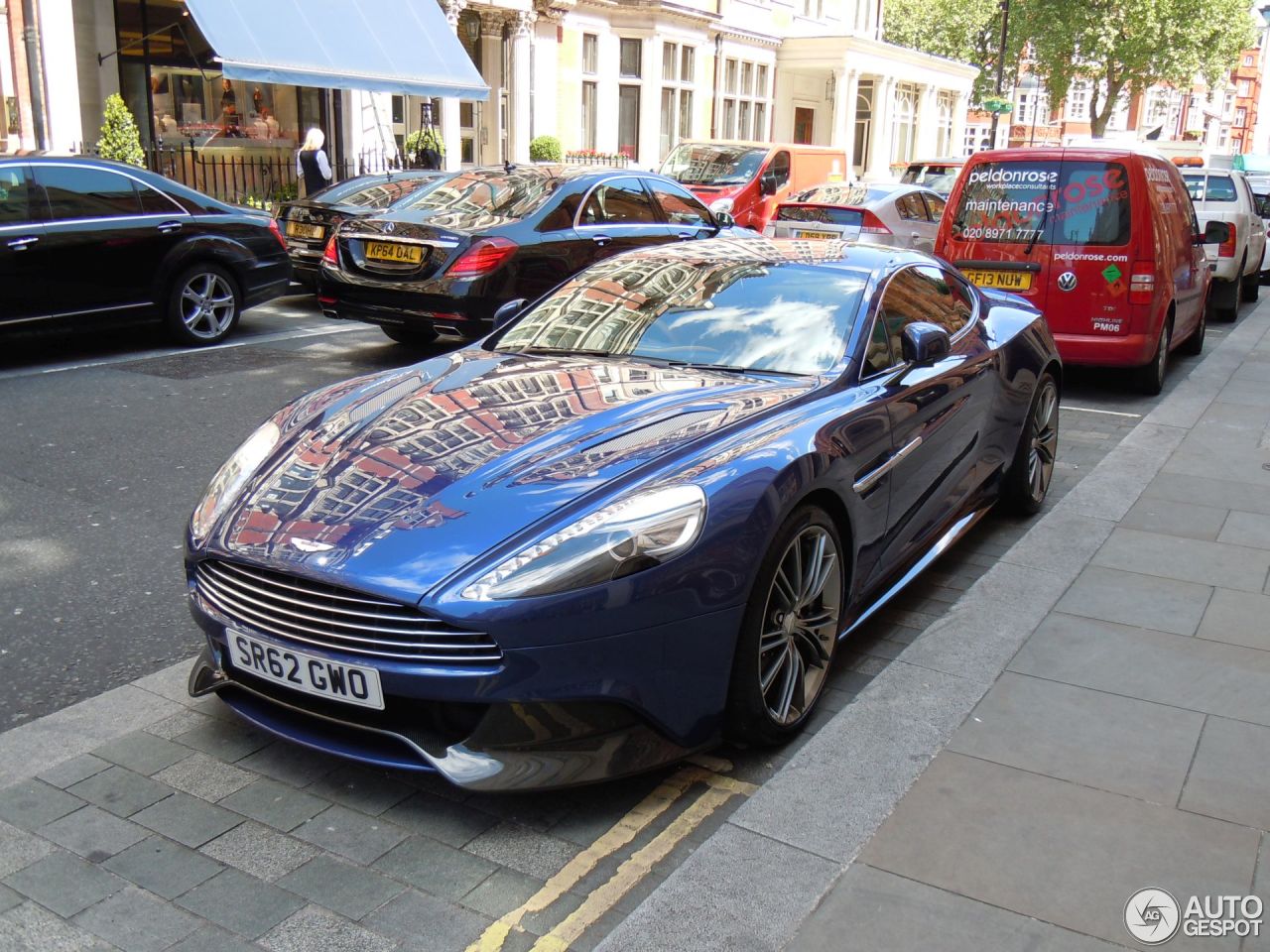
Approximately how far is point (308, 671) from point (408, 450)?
2.65 feet

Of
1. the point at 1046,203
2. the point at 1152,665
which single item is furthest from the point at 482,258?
the point at 1152,665

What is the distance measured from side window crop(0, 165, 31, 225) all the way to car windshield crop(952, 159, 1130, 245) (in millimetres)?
7189

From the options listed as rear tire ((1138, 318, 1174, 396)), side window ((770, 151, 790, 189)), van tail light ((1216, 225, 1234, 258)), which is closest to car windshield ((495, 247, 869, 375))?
rear tire ((1138, 318, 1174, 396))

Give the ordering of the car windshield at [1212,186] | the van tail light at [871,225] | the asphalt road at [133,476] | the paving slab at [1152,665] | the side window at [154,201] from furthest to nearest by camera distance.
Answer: the car windshield at [1212,186]
the van tail light at [871,225]
the side window at [154,201]
the asphalt road at [133,476]
the paving slab at [1152,665]

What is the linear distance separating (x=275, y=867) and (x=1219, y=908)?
2278mm

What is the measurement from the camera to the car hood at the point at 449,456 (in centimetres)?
317

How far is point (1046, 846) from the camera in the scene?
3.04 metres

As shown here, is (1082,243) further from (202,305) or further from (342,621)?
(342,621)

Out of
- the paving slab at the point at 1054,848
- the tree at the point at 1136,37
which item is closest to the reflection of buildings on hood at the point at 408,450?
the paving slab at the point at 1054,848

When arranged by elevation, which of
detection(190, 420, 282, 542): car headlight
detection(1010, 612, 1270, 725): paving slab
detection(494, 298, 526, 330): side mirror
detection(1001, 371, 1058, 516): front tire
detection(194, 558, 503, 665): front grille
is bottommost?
detection(1010, 612, 1270, 725): paving slab

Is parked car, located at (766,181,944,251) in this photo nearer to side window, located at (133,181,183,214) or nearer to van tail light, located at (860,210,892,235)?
van tail light, located at (860,210,892,235)

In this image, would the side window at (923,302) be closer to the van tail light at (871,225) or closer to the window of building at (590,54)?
the van tail light at (871,225)

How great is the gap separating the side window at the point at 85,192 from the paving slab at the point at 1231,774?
8.67 metres

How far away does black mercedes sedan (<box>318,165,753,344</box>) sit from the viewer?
364 inches
